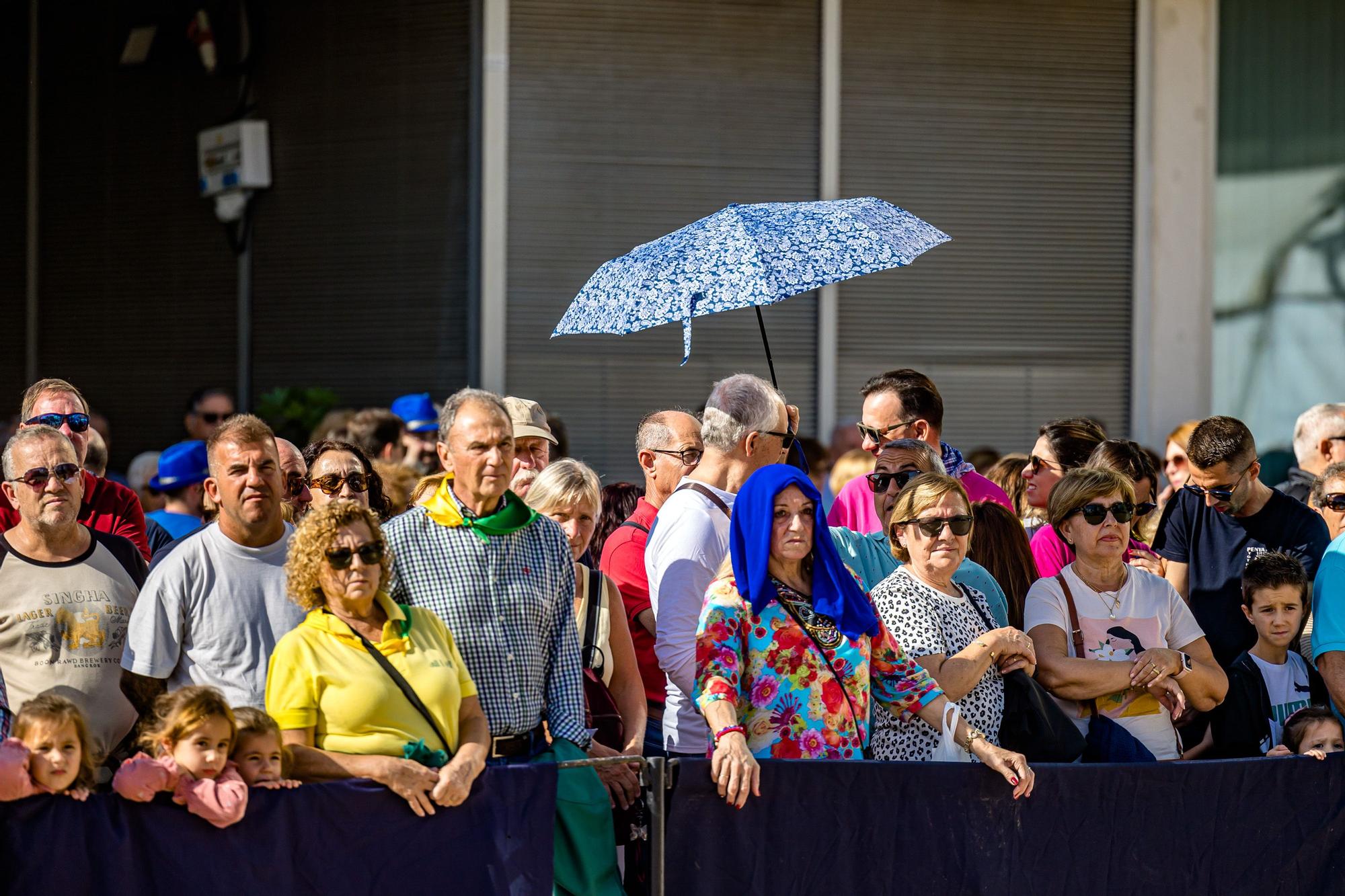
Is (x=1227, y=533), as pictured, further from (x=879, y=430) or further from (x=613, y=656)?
(x=613, y=656)

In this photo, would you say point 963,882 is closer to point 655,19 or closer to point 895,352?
point 895,352

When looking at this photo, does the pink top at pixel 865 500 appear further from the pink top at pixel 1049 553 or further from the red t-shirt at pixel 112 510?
the red t-shirt at pixel 112 510

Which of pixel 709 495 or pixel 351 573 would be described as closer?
pixel 351 573

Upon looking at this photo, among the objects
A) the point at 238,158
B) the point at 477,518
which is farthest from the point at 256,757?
the point at 238,158

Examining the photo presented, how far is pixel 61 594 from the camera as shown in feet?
15.9

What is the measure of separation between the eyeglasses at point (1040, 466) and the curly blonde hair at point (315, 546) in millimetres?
3383

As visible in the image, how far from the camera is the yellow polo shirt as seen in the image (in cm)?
429

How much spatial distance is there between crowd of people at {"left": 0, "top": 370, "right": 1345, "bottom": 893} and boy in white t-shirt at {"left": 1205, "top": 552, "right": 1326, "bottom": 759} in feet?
0.04

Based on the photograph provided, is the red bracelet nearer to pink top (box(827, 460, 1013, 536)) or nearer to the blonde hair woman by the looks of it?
the blonde hair woman

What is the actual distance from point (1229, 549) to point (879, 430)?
1420 millimetres

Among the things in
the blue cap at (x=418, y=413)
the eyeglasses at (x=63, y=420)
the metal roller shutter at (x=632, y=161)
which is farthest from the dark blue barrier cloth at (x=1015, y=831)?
the metal roller shutter at (x=632, y=161)

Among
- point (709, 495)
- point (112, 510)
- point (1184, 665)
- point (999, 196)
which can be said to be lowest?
point (1184, 665)

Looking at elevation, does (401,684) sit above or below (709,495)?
below

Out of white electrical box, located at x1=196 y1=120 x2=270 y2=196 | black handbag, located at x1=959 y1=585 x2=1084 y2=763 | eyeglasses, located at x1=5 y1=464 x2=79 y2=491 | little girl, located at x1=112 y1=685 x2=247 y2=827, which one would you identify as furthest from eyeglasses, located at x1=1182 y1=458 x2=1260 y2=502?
white electrical box, located at x1=196 y1=120 x2=270 y2=196
